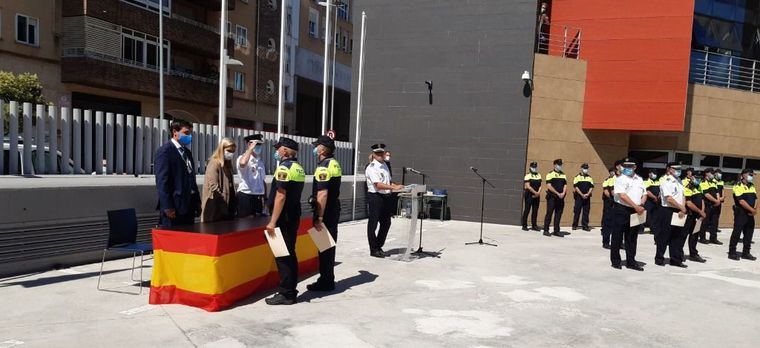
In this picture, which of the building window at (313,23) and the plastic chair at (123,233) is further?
the building window at (313,23)

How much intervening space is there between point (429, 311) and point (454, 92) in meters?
9.18

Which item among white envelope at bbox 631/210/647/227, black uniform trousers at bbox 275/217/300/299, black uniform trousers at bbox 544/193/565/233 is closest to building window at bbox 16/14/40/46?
black uniform trousers at bbox 275/217/300/299

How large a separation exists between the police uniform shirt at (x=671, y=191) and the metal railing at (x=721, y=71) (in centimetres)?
812

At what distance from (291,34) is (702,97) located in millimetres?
24759

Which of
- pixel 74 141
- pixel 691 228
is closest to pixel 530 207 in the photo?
pixel 691 228

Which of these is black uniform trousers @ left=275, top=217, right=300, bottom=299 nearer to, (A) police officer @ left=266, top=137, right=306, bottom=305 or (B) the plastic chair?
(A) police officer @ left=266, top=137, right=306, bottom=305

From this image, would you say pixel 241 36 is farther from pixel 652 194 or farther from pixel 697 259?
pixel 697 259

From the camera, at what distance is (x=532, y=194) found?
12.5m

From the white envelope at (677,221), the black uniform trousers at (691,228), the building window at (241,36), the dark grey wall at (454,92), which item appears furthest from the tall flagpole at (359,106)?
the building window at (241,36)

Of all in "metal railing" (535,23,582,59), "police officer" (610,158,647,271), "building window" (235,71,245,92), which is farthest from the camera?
"building window" (235,71,245,92)

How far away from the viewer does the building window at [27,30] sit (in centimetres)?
2006

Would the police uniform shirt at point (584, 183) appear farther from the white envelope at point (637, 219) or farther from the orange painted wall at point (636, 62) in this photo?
the white envelope at point (637, 219)

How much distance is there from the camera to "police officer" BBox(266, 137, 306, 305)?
5.41 metres

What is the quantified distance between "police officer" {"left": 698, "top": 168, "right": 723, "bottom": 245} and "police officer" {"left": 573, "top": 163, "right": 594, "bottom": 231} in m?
2.53
